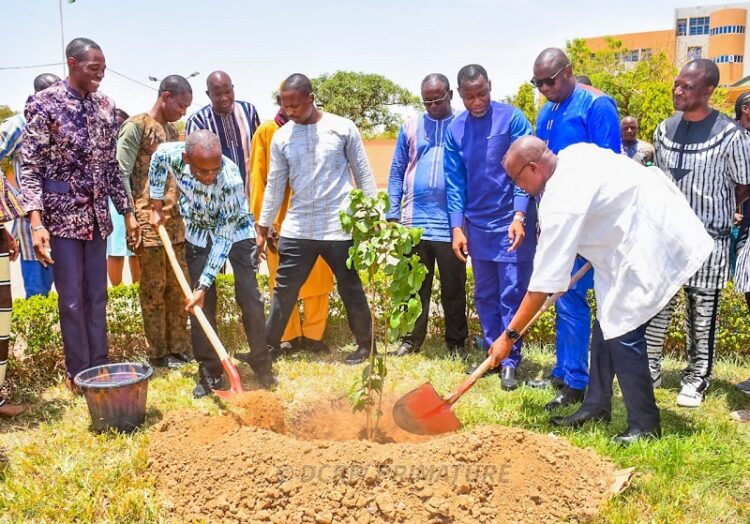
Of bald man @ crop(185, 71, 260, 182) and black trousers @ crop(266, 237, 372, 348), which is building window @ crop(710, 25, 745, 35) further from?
black trousers @ crop(266, 237, 372, 348)

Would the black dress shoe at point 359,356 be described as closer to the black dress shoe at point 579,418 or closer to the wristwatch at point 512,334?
the black dress shoe at point 579,418

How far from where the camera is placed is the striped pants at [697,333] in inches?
165

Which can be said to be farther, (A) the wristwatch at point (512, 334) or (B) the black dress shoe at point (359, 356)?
(B) the black dress shoe at point (359, 356)

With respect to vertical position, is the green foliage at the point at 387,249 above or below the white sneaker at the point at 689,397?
above

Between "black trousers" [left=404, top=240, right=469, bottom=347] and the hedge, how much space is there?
0.43 m

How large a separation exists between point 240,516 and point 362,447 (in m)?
0.64

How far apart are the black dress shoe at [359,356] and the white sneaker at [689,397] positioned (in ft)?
7.71

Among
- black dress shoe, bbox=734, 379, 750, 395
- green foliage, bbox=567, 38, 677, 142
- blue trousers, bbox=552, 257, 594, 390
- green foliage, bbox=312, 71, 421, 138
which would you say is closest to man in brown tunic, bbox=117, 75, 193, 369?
blue trousers, bbox=552, 257, 594, 390

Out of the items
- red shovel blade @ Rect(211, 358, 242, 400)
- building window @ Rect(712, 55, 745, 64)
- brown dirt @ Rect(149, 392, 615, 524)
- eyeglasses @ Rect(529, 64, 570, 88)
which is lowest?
brown dirt @ Rect(149, 392, 615, 524)

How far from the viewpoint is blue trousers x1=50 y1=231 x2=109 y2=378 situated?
4.16 meters

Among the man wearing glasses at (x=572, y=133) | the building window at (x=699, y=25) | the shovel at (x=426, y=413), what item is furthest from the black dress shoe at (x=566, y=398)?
the building window at (x=699, y=25)

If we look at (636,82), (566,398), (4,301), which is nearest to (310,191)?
(4,301)

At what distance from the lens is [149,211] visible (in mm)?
4961

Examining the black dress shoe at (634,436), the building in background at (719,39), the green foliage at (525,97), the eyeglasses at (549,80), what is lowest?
the black dress shoe at (634,436)
